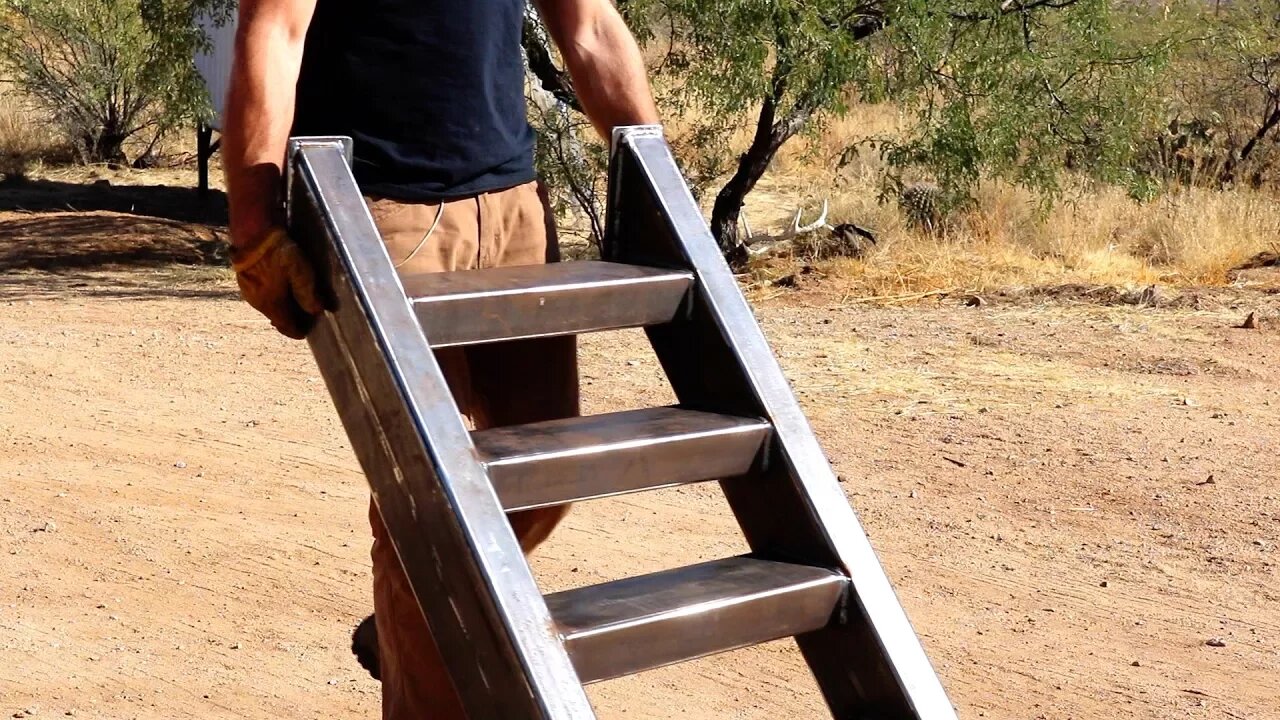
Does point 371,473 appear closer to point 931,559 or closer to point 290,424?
point 931,559

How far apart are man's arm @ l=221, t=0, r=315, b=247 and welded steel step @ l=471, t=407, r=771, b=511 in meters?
0.53

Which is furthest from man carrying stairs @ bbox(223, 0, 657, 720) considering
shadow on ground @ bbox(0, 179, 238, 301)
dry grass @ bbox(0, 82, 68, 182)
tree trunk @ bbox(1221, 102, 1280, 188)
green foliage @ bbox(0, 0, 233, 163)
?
dry grass @ bbox(0, 82, 68, 182)

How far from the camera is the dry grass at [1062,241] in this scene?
32.6 ft

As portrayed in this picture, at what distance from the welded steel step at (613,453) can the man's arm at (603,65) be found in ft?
2.47

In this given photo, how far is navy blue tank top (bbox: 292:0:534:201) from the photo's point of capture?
2.64 metres

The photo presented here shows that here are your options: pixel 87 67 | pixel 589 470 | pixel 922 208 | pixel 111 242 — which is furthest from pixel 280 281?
pixel 87 67

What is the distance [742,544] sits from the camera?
4.82 meters

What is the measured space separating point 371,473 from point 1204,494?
13.3 ft

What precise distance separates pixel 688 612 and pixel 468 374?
92 cm

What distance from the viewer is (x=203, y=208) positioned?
14.1m

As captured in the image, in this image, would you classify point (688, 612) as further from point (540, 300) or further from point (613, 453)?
point (540, 300)

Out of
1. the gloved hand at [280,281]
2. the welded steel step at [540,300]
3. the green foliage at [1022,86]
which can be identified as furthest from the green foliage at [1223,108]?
the gloved hand at [280,281]

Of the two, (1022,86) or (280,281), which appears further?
(1022,86)

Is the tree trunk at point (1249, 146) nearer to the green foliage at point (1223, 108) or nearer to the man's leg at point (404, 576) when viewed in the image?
the green foliage at point (1223, 108)
